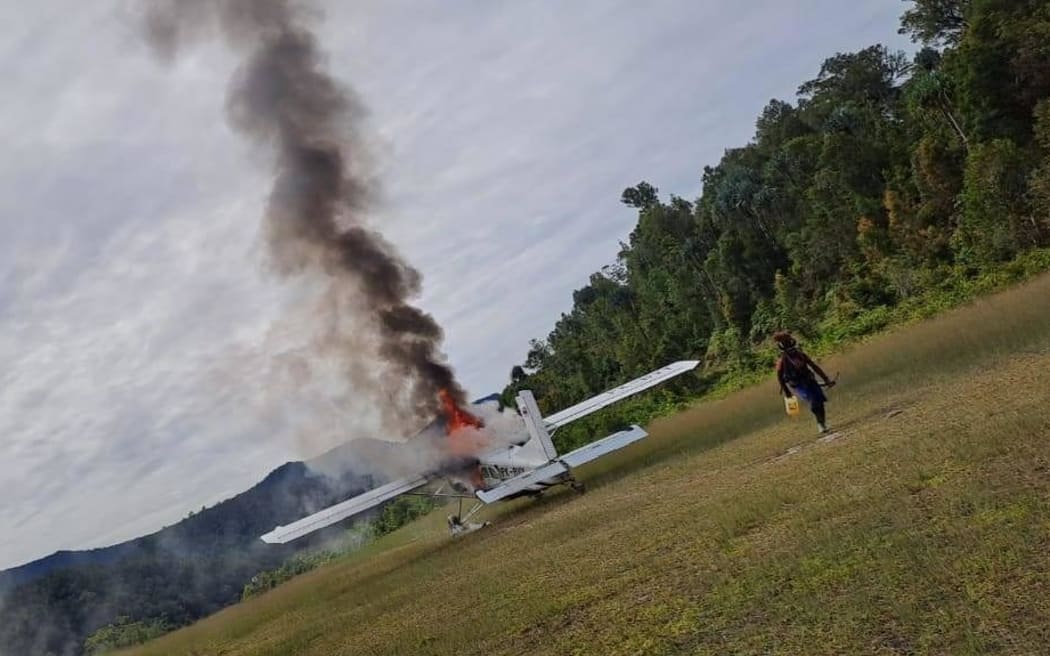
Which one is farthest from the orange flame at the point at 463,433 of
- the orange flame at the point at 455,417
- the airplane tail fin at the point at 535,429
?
the airplane tail fin at the point at 535,429

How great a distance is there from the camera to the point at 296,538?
81.4ft

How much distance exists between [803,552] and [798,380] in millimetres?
8658

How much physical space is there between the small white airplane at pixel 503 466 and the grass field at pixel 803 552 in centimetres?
360

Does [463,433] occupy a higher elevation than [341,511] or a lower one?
higher

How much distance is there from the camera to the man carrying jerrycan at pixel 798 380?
50.2ft

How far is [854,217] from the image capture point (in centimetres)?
5650

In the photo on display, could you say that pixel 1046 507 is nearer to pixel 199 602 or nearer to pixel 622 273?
pixel 199 602

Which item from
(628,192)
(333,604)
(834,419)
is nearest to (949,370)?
(834,419)

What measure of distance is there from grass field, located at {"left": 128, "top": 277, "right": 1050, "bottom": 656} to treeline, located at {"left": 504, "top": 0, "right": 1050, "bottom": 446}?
18.7 meters

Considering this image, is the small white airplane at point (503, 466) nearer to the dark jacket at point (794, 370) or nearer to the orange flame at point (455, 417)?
the orange flame at point (455, 417)

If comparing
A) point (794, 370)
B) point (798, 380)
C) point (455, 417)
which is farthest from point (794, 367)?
point (455, 417)

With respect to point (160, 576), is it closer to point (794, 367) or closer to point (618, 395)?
point (618, 395)

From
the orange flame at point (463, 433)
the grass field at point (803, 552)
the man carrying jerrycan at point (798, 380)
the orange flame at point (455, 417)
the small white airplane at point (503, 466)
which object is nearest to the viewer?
the grass field at point (803, 552)

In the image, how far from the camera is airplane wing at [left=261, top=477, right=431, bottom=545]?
2502 cm
